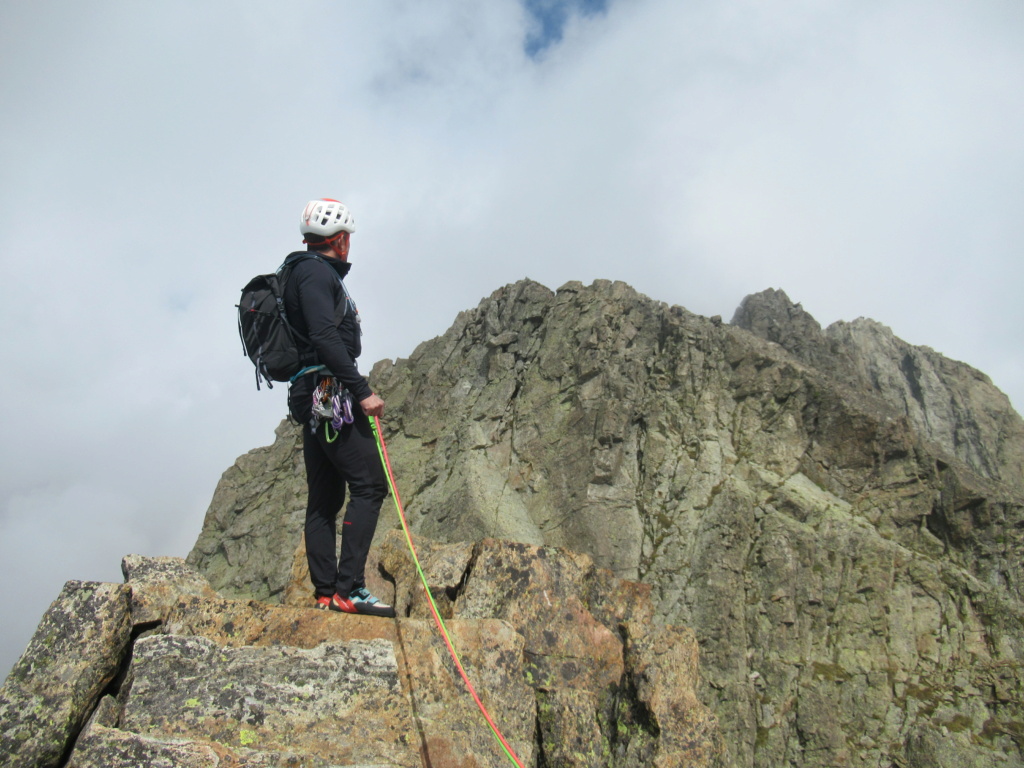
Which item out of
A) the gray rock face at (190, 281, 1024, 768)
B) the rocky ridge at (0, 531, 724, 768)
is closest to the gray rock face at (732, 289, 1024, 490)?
the gray rock face at (190, 281, 1024, 768)

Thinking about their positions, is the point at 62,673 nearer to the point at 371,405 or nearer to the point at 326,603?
the point at 326,603

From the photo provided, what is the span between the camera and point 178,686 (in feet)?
20.6

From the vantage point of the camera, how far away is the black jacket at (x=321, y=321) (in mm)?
8352

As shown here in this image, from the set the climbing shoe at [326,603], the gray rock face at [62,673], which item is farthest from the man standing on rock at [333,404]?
the gray rock face at [62,673]

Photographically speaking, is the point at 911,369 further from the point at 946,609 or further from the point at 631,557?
the point at 631,557

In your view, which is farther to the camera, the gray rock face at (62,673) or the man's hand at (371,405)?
the man's hand at (371,405)

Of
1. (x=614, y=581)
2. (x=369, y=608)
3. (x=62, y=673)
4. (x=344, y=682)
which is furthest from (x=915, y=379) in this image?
(x=62, y=673)

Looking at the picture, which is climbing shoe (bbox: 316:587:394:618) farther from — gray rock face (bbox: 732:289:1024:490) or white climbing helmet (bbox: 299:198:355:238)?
gray rock face (bbox: 732:289:1024:490)

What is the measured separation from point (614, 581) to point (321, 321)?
6932 mm

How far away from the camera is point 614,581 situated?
12438 mm

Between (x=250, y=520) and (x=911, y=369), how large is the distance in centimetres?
6298

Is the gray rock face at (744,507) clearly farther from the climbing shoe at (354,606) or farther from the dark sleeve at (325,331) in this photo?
the dark sleeve at (325,331)

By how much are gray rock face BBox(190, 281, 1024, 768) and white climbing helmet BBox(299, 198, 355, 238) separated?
34.3 metres

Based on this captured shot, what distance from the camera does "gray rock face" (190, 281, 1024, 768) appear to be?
36062 mm
